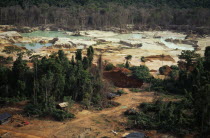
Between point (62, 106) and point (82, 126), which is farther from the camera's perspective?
point (62, 106)

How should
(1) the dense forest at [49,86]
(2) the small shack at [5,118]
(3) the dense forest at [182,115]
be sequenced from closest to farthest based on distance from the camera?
(3) the dense forest at [182,115], (2) the small shack at [5,118], (1) the dense forest at [49,86]

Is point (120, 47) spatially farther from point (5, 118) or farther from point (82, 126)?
point (5, 118)

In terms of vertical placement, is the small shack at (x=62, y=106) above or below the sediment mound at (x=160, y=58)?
below

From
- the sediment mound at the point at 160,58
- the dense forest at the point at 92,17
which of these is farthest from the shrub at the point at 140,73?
the dense forest at the point at 92,17

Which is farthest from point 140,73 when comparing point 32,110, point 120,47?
point 120,47

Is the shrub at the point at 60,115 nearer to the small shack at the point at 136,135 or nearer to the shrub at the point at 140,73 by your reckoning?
the small shack at the point at 136,135

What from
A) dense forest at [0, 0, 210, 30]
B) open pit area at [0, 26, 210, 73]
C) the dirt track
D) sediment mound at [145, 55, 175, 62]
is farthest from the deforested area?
dense forest at [0, 0, 210, 30]
